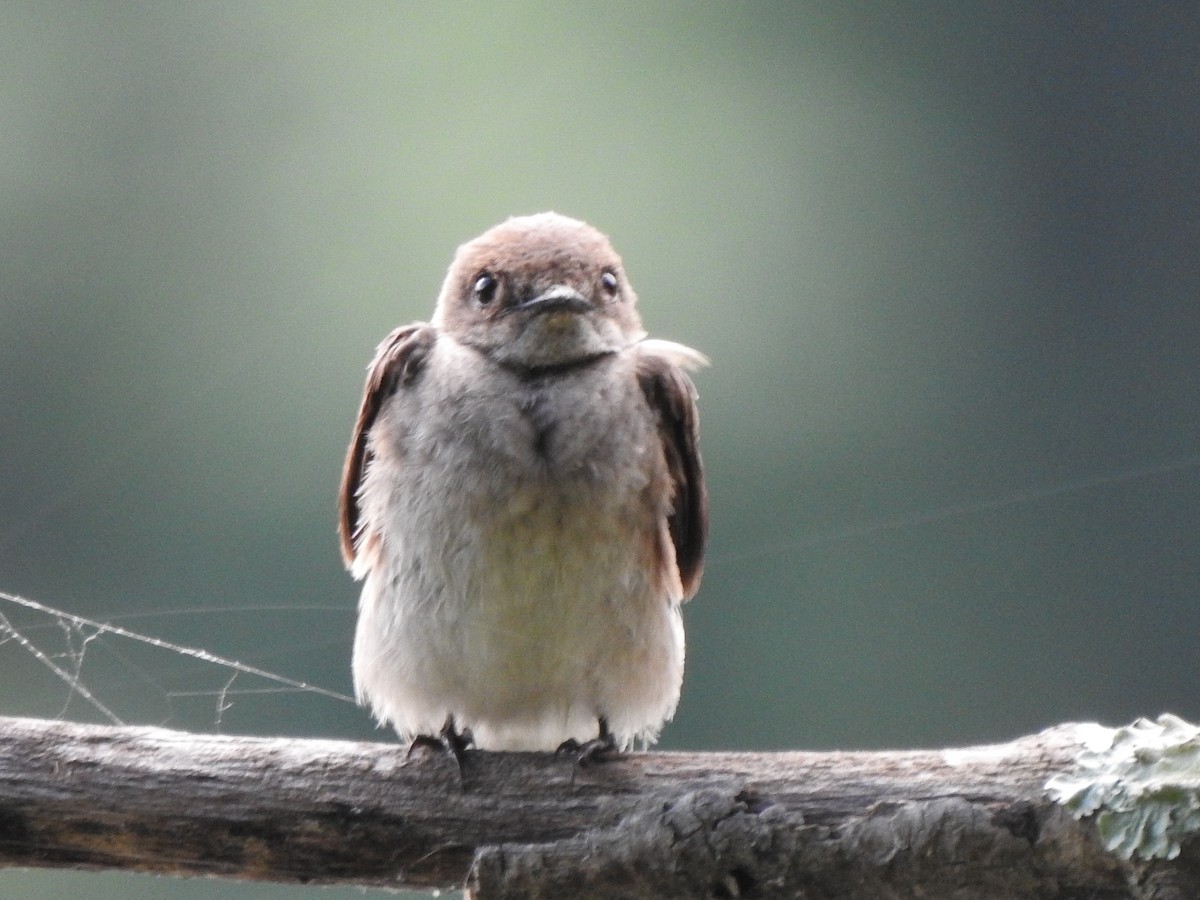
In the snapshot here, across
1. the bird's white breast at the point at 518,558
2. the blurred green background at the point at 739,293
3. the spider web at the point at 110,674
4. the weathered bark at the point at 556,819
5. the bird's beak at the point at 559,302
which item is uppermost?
the blurred green background at the point at 739,293

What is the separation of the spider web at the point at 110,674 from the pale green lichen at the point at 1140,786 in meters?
1.21

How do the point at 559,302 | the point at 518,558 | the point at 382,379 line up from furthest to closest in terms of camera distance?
1. the point at 382,379
2. the point at 559,302
3. the point at 518,558

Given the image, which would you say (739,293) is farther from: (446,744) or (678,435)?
(446,744)

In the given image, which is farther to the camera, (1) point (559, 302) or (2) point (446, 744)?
(1) point (559, 302)

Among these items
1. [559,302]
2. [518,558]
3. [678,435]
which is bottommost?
[518,558]

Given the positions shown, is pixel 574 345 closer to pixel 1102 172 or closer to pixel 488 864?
pixel 488 864

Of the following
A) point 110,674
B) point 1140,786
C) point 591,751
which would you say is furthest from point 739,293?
point 1140,786

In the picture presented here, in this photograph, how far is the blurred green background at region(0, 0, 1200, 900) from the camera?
4.18 meters

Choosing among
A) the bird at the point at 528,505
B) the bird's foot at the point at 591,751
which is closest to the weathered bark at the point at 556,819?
the bird's foot at the point at 591,751

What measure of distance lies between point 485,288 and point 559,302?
0.20 metres

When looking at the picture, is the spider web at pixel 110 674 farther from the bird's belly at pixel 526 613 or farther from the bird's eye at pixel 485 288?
the bird's eye at pixel 485 288

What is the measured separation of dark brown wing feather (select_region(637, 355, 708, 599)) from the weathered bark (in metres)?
0.75

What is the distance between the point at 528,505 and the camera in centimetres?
257

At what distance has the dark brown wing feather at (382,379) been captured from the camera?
284 cm
